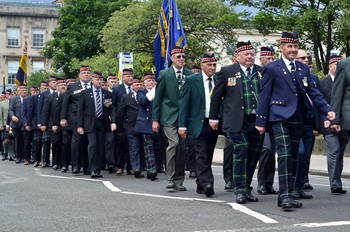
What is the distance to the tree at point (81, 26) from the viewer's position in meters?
67.2

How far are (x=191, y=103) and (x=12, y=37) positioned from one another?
78.0 meters

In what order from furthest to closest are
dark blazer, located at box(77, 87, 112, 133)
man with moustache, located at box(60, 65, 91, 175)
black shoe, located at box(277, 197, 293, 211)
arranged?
man with moustache, located at box(60, 65, 91, 175) → dark blazer, located at box(77, 87, 112, 133) → black shoe, located at box(277, 197, 293, 211)

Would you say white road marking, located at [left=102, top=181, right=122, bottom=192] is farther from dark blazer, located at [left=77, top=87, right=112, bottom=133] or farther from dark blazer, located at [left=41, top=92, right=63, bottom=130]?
dark blazer, located at [left=41, top=92, right=63, bottom=130]

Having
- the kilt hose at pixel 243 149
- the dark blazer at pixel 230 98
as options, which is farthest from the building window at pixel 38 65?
the kilt hose at pixel 243 149

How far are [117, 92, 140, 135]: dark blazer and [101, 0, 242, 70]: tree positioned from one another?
3106 cm

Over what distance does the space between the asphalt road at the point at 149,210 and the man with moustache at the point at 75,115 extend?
2.97 metres

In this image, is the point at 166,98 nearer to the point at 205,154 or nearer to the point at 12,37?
the point at 205,154

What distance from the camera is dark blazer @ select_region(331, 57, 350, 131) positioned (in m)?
10.3

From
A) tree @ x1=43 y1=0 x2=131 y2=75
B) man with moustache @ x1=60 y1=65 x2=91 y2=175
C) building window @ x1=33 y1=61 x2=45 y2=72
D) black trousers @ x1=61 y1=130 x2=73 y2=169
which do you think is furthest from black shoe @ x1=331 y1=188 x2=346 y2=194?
building window @ x1=33 y1=61 x2=45 y2=72

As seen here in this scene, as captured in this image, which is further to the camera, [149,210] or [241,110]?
[241,110]

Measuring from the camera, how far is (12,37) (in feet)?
286

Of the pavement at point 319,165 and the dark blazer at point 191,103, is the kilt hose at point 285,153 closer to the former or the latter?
the dark blazer at point 191,103

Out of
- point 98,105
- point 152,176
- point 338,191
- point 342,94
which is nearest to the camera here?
point 342,94

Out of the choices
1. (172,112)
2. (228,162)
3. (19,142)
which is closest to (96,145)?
(172,112)
